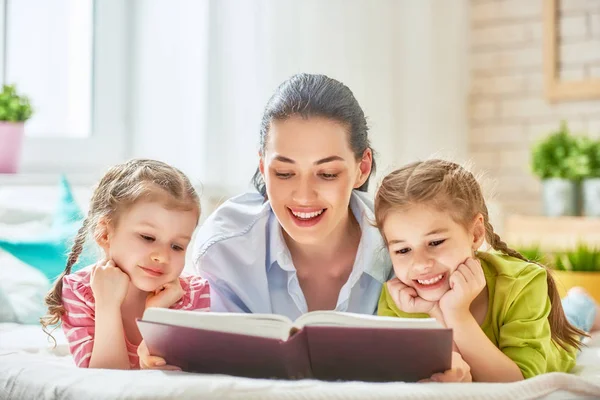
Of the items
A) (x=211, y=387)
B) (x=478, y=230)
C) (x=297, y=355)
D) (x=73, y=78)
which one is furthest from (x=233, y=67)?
(x=211, y=387)

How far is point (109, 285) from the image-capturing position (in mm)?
1720

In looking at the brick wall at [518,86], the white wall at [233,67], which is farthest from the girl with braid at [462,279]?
the brick wall at [518,86]

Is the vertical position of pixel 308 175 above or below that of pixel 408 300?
above

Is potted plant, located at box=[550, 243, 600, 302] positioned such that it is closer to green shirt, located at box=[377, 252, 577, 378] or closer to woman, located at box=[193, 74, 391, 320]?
woman, located at box=[193, 74, 391, 320]

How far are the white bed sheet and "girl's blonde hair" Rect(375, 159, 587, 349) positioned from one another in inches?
14.6

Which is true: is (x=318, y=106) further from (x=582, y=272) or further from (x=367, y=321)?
(x=582, y=272)

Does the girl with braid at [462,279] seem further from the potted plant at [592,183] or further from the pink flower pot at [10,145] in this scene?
the potted plant at [592,183]

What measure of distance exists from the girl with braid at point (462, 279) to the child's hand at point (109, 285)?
512 millimetres

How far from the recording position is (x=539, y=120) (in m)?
4.30

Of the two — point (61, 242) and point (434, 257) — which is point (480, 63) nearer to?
point (61, 242)

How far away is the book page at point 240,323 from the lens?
1374mm

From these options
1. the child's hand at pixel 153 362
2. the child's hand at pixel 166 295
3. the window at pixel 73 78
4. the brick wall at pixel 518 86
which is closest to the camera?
the child's hand at pixel 153 362

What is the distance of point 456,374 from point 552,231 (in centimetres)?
249

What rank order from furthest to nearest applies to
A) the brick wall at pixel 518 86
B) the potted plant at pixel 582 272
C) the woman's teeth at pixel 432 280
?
the brick wall at pixel 518 86 → the potted plant at pixel 582 272 → the woman's teeth at pixel 432 280
